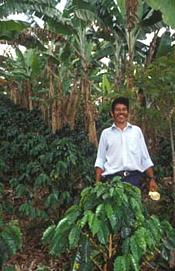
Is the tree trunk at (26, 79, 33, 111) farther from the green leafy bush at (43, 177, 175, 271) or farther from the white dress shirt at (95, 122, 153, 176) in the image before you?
the green leafy bush at (43, 177, 175, 271)

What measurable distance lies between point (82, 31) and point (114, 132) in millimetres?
4822

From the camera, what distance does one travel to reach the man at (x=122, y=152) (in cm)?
401

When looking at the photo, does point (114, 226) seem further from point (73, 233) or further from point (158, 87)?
point (158, 87)

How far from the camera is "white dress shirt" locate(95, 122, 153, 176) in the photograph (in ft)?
13.2

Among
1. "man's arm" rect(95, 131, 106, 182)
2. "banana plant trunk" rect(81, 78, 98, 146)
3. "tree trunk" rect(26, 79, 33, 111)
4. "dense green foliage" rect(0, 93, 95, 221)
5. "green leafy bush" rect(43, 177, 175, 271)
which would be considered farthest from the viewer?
"tree trunk" rect(26, 79, 33, 111)

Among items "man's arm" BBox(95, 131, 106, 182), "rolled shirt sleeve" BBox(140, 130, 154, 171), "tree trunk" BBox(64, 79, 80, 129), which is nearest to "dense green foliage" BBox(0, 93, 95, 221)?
"tree trunk" BBox(64, 79, 80, 129)

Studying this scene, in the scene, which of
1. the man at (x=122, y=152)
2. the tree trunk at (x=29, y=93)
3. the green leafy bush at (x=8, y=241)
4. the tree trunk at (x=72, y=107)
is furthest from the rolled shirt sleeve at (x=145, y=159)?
the tree trunk at (x=29, y=93)

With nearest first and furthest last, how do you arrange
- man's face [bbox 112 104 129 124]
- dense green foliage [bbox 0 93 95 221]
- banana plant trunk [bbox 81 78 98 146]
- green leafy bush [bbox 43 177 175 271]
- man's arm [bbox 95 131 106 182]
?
green leafy bush [bbox 43 177 175 271]
man's face [bbox 112 104 129 124]
man's arm [bbox 95 131 106 182]
dense green foliage [bbox 0 93 95 221]
banana plant trunk [bbox 81 78 98 146]

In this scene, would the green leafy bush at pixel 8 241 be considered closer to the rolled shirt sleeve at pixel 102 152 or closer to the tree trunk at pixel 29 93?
the rolled shirt sleeve at pixel 102 152

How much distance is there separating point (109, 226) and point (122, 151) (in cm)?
137

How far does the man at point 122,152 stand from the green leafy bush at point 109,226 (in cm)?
116

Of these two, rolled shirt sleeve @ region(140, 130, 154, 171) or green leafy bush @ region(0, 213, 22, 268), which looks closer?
green leafy bush @ region(0, 213, 22, 268)

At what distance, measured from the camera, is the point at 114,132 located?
161 inches

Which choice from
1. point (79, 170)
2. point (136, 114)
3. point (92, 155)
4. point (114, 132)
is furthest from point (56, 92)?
point (114, 132)
